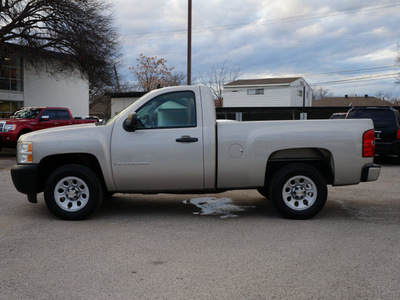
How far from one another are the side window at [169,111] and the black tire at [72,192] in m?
1.10

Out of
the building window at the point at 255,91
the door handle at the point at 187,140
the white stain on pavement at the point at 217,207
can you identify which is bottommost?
the white stain on pavement at the point at 217,207

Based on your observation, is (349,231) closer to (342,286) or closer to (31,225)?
(342,286)

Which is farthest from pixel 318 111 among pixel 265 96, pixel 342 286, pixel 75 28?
pixel 342 286

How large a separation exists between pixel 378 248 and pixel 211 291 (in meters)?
2.33

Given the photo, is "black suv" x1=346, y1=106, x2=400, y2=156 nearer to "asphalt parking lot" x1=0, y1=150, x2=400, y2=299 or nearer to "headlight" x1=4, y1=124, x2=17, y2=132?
"asphalt parking lot" x1=0, y1=150, x2=400, y2=299

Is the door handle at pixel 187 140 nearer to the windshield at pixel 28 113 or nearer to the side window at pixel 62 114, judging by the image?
the windshield at pixel 28 113

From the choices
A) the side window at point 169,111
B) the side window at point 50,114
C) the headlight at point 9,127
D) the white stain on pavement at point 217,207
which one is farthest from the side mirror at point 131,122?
the side window at point 50,114

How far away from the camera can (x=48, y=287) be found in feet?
11.5

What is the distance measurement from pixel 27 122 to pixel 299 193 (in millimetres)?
12894

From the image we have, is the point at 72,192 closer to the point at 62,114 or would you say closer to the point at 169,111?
the point at 169,111

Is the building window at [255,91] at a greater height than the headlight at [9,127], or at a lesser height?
greater

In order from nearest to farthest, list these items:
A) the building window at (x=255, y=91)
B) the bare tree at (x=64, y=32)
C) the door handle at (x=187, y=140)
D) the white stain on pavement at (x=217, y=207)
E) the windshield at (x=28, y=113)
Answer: the door handle at (x=187, y=140)
the white stain on pavement at (x=217, y=207)
the windshield at (x=28, y=113)
the bare tree at (x=64, y=32)
the building window at (x=255, y=91)

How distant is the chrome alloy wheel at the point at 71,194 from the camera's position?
580 cm

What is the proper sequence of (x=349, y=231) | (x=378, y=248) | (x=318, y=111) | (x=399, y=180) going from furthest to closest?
(x=318, y=111), (x=399, y=180), (x=349, y=231), (x=378, y=248)
